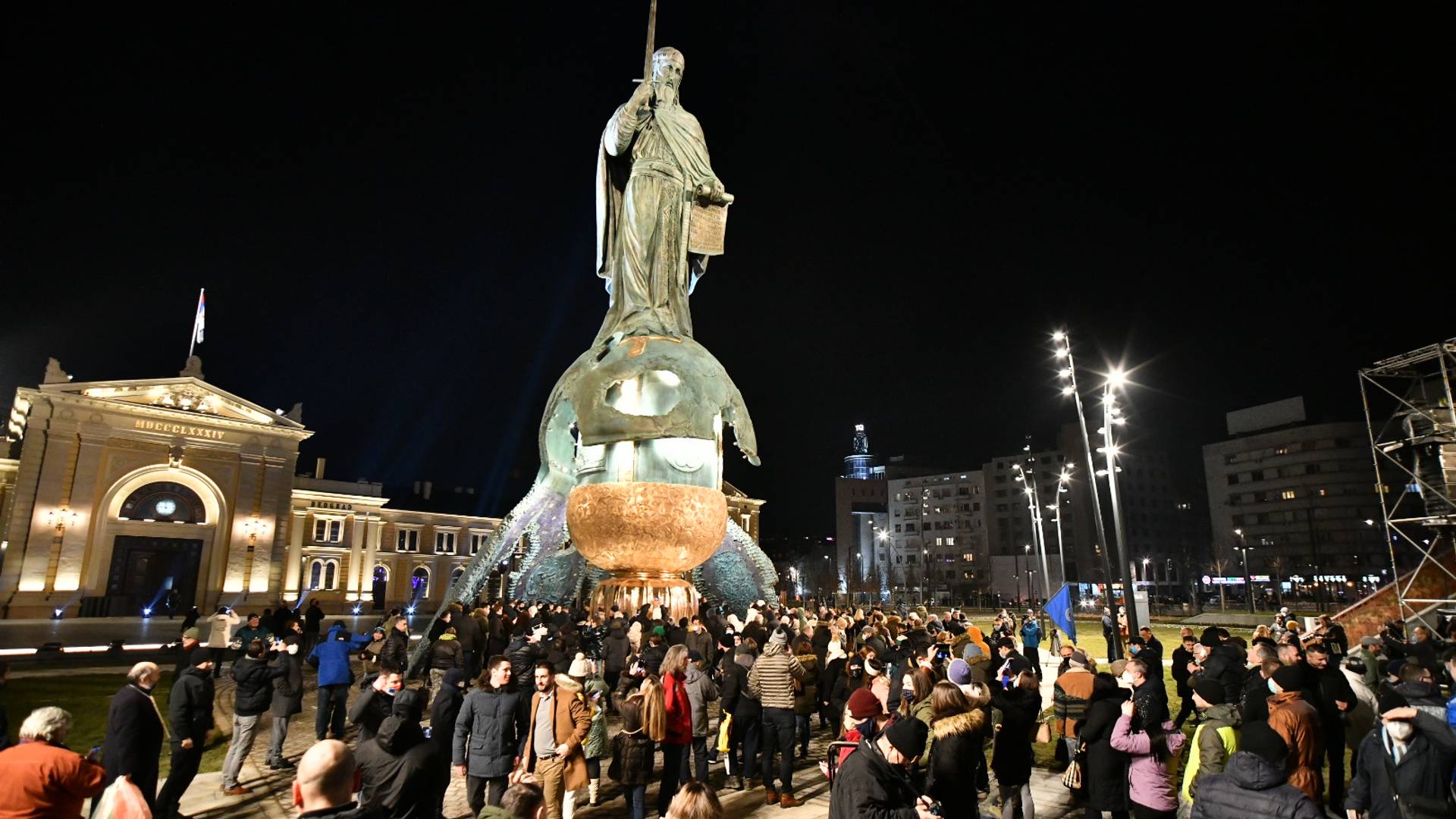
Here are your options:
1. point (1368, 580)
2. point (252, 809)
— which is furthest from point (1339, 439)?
point (252, 809)

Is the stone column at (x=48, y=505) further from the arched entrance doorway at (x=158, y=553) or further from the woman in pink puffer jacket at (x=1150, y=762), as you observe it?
the woman in pink puffer jacket at (x=1150, y=762)

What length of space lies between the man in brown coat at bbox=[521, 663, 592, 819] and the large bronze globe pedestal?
33.9 ft

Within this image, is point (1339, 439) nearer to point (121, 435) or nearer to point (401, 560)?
point (401, 560)

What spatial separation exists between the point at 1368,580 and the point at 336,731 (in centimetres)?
6603

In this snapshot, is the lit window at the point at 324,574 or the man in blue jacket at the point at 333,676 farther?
the lit window at the point at 324,574

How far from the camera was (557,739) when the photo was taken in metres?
6.57

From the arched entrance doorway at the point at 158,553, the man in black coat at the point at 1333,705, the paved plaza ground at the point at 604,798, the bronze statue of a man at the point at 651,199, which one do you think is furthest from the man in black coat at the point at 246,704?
the arched entrance doorway at the point at 158,553

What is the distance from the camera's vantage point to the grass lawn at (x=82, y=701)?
998 centimetres

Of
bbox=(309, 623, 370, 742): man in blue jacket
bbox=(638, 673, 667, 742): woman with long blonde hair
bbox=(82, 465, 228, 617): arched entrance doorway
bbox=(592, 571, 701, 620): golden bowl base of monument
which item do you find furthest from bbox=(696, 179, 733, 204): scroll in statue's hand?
bbox=(82, 465, 228, 617): arched entrance doorway

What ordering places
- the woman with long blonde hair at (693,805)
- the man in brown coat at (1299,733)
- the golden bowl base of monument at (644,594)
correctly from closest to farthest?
the woman with long blonde hair at (693,805), the man in brown coat at (1299,733), the golden bowl base of monument at (644,594)

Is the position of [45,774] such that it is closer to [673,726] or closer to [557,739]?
[557,739]

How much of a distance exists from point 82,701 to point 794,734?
12650mm

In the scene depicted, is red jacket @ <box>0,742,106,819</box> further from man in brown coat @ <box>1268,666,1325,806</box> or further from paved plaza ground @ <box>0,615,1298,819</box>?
man in brown coat @ <box>1268,666,1325,806</box>

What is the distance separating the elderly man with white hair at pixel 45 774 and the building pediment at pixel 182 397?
150 feet
